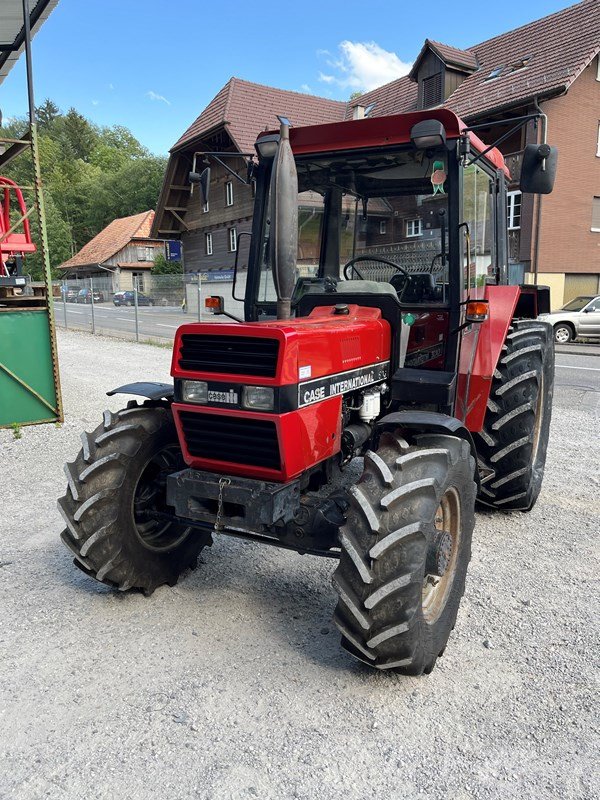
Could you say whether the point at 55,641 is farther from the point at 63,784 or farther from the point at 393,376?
the point at 393,376

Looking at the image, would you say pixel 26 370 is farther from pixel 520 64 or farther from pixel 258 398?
pixel 520 64

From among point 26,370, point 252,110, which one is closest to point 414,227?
point 26,370

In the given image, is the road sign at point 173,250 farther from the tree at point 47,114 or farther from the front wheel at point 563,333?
the tree at point 47,114

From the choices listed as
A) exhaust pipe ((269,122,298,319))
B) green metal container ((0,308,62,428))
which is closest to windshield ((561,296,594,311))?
green metal container ((0,308,62,428))

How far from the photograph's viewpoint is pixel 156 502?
3520mm

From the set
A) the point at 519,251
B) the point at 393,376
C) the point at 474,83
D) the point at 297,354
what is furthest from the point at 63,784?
the point at 474,83

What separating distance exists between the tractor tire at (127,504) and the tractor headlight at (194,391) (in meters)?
0.48

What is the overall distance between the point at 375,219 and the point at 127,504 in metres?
2.29

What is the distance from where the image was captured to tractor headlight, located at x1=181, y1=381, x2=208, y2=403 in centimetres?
295

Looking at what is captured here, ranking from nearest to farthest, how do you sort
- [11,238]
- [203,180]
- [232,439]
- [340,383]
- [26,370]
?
[232,439] < [340,383] < [203,180] < [26,370] < [11,238]

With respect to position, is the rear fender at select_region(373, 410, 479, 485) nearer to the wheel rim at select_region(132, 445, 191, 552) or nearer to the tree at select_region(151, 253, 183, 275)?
the wheel rim at select_region(132, 445, 191, 552)

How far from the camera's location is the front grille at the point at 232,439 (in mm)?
2836

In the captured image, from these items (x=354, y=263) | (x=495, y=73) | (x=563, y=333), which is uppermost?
(x=495, y=73)

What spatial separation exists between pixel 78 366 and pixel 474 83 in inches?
→ 743
